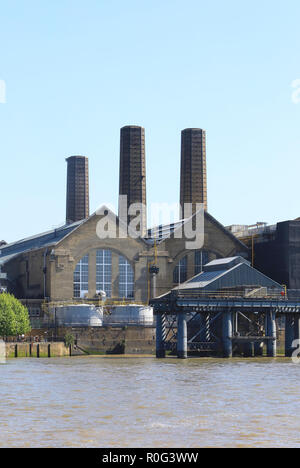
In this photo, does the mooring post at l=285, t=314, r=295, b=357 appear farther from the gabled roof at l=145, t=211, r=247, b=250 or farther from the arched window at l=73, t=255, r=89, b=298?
the arched window at l=73, t=255, r=89, b=298

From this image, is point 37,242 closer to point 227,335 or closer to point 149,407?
point 227,335

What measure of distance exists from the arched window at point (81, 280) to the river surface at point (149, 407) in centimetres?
3553

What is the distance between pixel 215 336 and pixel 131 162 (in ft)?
136

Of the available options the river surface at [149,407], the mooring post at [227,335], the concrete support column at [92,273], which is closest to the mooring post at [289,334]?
the mooring post at [227,335]

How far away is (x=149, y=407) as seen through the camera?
127 ft

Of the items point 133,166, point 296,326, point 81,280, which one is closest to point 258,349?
point 296,326

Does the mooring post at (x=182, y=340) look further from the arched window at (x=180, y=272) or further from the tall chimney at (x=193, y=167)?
the tall chimney at (x=193, y=167)

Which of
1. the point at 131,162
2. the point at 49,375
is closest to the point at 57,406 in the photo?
the point at 49,375

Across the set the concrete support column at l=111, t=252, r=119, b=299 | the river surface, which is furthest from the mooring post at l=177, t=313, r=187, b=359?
the concrete support column at l=111, t=252, r=119, b=299

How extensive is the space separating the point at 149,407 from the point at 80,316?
173ft

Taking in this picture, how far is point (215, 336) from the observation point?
80.9 meters

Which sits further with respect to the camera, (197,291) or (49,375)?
(197,291)
